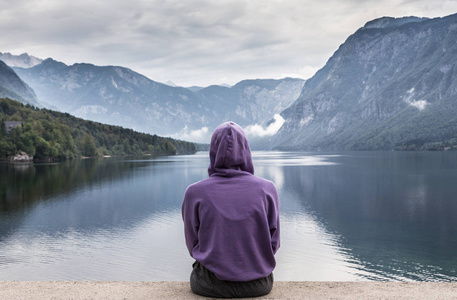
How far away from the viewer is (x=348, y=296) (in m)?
8.70

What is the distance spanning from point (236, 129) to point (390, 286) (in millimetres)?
5407

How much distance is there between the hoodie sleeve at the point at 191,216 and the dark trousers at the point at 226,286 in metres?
0.49

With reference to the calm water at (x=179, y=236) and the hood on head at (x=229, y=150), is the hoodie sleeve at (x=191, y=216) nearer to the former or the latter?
the hood on head at (x=229, y=150)

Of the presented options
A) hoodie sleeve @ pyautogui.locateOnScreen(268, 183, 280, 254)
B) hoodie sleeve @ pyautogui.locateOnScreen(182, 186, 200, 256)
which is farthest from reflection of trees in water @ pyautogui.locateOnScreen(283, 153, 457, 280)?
hoodie sleeve @ pyautogui.locateOnScreen(182, 186, 200, 256)

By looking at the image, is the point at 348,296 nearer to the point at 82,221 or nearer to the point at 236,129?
the point at 236,129

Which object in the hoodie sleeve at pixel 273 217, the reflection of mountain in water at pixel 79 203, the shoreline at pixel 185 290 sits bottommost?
the reflection of mountain in water at pixel 79 203

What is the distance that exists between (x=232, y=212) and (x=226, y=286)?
141 centimetres

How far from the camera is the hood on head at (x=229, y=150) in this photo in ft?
24.2

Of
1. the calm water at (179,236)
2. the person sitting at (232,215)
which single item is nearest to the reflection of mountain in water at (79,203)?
the calm water at (179,236)

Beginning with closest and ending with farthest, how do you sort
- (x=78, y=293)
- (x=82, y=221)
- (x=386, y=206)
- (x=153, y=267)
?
(x=78, y=293), (x=153, y=267), (x=82, y=221), (x=386, y=206)

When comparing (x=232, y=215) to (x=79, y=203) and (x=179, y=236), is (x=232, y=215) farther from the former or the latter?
(x=79, y=203)

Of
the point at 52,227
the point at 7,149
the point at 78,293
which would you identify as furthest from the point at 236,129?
the point at 7,149

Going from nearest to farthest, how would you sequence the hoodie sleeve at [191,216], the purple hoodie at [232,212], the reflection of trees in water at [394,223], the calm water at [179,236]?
the purple hoodie at [232,212] < the hoodie sleeve at [191,216] < the calm water at [179,236] < the reflection of trees in water at [394,223]

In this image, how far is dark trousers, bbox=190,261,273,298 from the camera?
7.67 m
